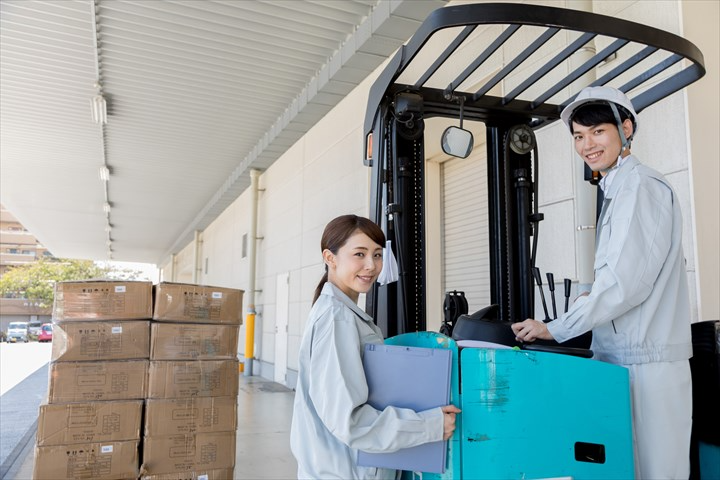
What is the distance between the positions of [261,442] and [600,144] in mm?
5719

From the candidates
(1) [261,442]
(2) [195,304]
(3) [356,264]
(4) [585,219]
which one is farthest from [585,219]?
(1) [261,442]

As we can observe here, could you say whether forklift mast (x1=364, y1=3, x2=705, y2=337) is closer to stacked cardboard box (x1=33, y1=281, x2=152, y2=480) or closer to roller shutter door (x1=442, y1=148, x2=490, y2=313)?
stacked cardboard box (x1=33, y1=281, x2=152, y2=480)

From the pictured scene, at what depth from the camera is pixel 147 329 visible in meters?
4.28

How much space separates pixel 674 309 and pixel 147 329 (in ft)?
11.8

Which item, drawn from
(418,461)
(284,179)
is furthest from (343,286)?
→ (284,179)

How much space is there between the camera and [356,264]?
2.01 m

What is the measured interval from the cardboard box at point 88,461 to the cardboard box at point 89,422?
1.7 inches

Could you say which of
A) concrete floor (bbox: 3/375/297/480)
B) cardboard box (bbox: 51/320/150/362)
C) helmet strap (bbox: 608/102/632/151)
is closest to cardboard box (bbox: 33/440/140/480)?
cardboard box (bbox: 51/320/150/362)

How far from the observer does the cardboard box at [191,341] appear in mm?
4289

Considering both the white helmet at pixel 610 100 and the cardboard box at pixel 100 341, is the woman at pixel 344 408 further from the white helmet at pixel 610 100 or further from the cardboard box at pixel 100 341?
the cardboard box at pixel 100 341

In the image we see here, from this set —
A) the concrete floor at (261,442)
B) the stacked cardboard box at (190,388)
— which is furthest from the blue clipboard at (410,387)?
the concrete floor at (261,442)

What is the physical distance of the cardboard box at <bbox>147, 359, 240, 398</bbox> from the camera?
4.24 metres

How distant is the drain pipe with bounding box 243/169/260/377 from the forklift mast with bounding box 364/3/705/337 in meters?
11.4

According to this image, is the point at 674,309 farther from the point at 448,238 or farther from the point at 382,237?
the point at 448,238
